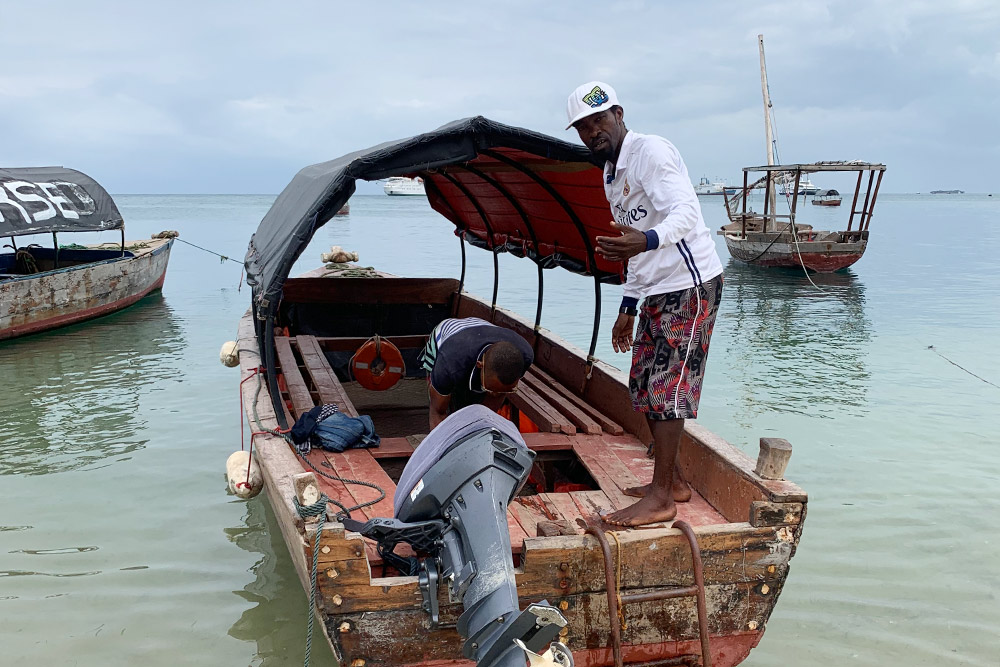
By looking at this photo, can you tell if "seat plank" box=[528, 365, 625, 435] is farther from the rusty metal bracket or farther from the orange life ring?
the rusty metal bracket

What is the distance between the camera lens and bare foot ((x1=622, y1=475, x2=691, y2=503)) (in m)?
3.76

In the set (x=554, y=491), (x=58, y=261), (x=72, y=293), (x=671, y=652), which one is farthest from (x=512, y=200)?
(x=58, y=261)

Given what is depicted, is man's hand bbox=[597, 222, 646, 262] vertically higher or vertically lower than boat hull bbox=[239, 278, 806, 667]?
higher

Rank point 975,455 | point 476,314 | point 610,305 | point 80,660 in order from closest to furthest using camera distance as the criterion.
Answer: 1. point 80,660
2. point 975,455
3. point 476,314
4. point 610,305

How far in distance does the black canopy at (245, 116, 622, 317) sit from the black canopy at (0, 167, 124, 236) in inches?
299

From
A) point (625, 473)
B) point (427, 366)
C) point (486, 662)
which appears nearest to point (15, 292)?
point (427, 366)

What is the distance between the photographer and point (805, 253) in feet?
71.3

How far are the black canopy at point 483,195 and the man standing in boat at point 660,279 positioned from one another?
0.83 m

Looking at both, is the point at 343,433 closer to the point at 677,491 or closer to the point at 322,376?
the point at 322,376

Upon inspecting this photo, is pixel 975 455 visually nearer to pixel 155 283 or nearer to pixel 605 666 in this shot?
pixel 605 666

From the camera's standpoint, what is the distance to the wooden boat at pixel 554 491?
2887 millimetres

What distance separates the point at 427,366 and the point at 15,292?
33.3 feet

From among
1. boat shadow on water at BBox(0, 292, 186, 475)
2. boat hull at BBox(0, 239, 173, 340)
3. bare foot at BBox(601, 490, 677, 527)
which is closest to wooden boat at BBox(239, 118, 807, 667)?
bare foot at BBox(601, 490, 677, 527)

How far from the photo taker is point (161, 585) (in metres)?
4.92
